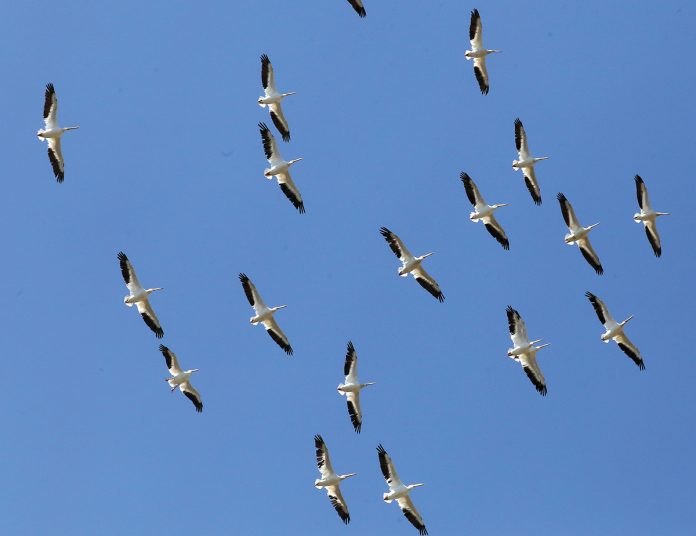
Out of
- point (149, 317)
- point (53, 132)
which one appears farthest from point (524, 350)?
point (53, 132)

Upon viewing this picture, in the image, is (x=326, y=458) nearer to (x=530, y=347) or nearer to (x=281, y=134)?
(x=530, y=347)

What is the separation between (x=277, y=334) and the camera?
43.9 m

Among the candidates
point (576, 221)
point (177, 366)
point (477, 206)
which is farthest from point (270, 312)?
point (576, 221)

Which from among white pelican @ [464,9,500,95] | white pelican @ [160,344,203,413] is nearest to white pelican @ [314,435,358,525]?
white pelican @ [160,344,203,413]

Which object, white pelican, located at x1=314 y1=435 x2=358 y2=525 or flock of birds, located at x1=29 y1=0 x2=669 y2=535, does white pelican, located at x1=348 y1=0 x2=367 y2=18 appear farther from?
white pelican, located at x1=314 y1=435 x2=358 y2=525

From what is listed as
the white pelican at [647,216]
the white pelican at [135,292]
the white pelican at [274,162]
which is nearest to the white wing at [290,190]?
the white pelican at [274,162]

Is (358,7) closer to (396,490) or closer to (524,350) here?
(524,350)

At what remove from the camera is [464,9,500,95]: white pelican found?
4388 centimetres

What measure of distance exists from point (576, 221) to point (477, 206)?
3157 mm

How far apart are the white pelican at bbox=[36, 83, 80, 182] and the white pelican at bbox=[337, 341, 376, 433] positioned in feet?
32.5

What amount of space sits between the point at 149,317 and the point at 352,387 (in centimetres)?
636

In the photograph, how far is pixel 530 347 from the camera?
4269 cm

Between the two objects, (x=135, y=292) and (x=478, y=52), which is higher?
(x=478, y=52)

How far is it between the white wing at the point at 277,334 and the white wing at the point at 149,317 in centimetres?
321
